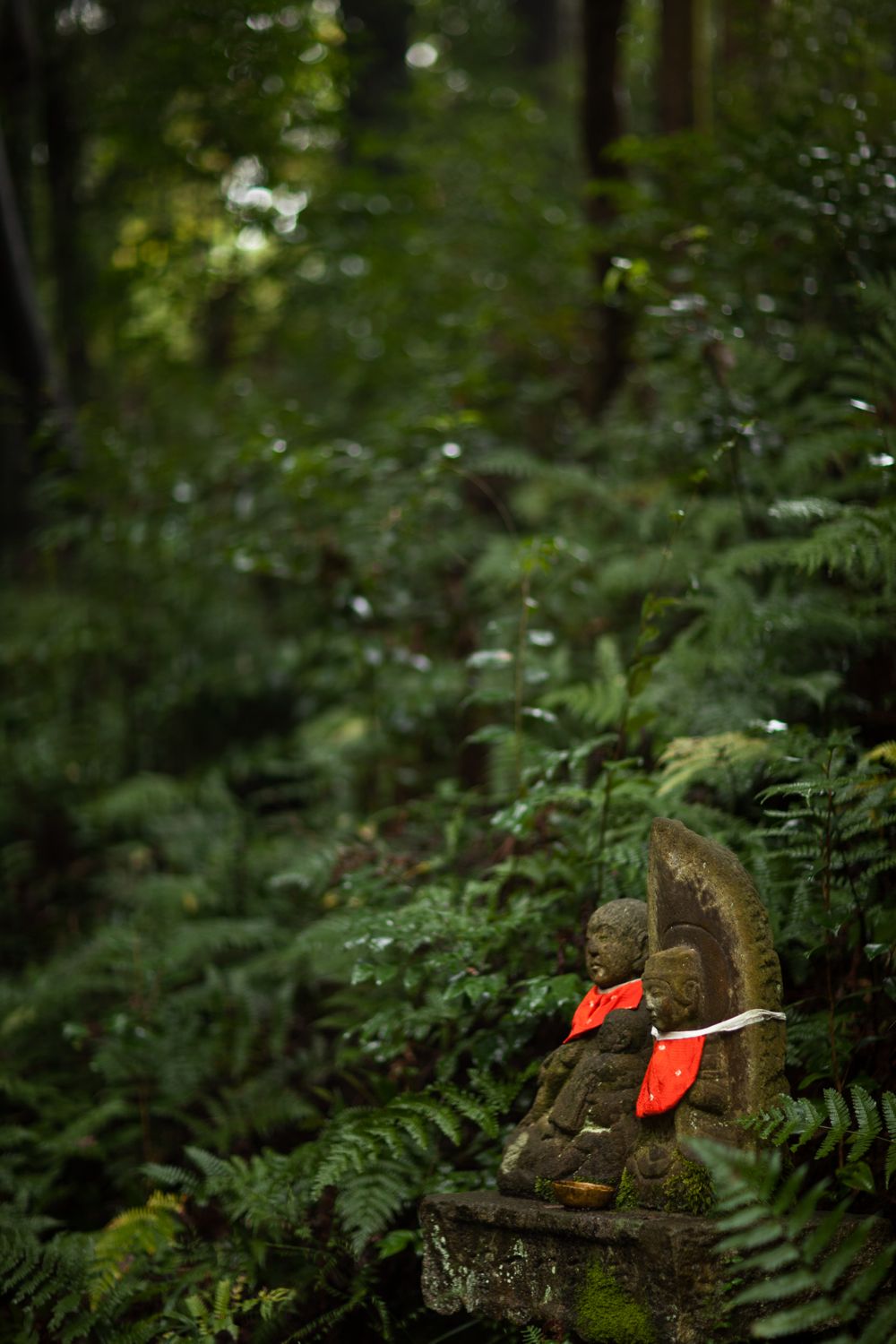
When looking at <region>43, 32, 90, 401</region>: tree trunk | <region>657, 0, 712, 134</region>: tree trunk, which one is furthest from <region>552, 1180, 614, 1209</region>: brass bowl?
<region>43, 32, 90, 401</region>: tree trunk

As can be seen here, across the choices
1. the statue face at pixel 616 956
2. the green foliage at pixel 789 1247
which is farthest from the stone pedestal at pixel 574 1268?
the statue face at pixel 616 956

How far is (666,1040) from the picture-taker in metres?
2.49

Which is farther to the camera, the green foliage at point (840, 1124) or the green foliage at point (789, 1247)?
the green foliage at point (840, 1124)

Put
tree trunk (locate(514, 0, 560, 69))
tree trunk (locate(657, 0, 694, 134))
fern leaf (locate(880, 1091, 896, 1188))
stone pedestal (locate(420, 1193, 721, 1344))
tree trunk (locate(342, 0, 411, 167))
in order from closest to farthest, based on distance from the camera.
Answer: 1. stone pedestal (locate(420, 1193, 721, 1344))
2. fern leaf (locate(880, 1091, 896, 1188))
3. tree trunk (locate(657, 0, 694, 134))
4. tree trunk (locate(342, 0, 411, 167))
5. tree trunk (locate(514, 0, 560, 69))

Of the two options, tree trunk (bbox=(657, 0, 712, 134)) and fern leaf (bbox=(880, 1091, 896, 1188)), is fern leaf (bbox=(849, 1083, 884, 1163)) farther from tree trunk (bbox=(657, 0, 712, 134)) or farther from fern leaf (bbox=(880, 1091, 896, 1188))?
tree trunk (bbox=(657, 0, 712, 134))

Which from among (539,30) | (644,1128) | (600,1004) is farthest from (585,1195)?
(539,30)

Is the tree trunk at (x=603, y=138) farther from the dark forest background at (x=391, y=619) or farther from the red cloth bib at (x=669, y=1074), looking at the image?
the red cloth bib at (x=669, y=1074)

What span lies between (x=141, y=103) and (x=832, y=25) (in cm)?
553

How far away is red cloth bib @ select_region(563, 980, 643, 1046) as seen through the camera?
8.87ft

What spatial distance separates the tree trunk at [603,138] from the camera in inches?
297

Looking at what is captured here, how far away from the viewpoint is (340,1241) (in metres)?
3.10

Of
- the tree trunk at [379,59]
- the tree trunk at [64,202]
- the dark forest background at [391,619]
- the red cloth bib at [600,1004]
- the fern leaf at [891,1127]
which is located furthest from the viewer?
the tree trunk at [379,59]

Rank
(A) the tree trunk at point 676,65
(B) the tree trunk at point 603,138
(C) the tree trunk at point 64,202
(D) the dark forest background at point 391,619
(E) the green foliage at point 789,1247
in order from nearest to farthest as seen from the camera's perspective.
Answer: (E) the green foliage at point 789,1247
(D) the dark forest background at point 391,619
(B) the tree trunk at point 603,138
(A) the tree trunk at point 676,65
(C) the tree trunk at point 64,202

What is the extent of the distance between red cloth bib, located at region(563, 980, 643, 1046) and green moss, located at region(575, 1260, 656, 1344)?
0.59 meters
